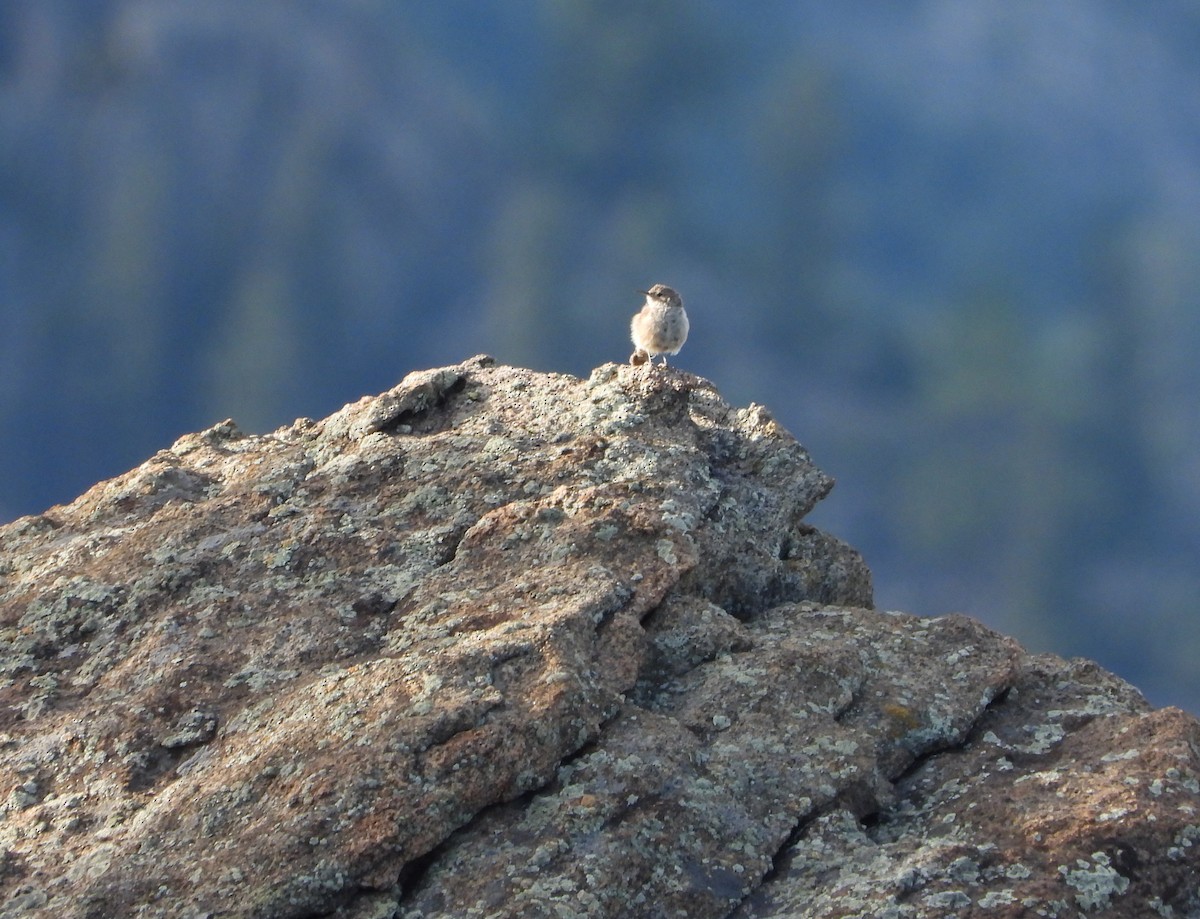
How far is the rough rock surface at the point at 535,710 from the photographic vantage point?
6.86 metres

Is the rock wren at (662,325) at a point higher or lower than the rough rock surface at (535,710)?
higher

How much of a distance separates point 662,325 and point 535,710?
808cm

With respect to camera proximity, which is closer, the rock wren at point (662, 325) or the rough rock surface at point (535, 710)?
the rough rock surface at point (535, 710)

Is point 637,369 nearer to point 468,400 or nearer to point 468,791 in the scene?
point 468,400

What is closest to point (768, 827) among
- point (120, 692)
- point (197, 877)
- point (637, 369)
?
point (197, 877)

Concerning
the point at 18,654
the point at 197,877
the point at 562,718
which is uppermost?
the point at 18,654

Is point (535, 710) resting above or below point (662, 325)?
below

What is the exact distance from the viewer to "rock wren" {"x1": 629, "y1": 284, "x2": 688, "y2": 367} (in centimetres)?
1486

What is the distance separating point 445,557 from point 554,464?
1275mm

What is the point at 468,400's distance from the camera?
11.5 m

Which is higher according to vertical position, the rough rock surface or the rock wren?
the rock wren

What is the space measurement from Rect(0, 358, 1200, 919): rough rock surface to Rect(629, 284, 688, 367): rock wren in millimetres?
3853

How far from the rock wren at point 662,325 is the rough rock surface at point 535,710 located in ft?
12.6

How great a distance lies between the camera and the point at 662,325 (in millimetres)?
14844
